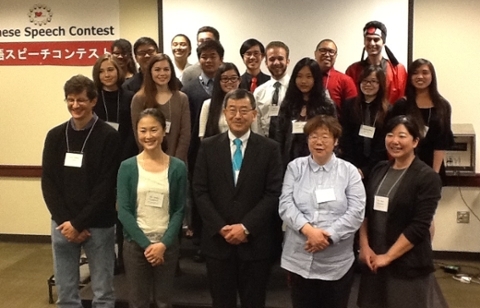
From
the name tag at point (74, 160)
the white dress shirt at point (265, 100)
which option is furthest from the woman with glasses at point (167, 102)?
the name tag at point (74, 160)

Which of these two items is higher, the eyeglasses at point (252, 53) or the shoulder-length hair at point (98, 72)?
the eyeglasses at point (252, 53)

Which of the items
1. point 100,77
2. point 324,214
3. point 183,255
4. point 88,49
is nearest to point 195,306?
point 183,255

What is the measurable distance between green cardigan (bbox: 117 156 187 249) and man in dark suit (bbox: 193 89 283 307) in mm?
102

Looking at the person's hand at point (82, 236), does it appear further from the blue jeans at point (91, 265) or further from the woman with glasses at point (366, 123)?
the woman with glasses at point (366, 123)

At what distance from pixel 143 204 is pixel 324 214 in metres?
0.94

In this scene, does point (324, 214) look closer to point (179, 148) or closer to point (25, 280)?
point (179, 148)

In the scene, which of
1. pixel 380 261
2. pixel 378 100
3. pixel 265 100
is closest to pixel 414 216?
pixel 380 261

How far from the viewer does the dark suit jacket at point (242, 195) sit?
2543mm

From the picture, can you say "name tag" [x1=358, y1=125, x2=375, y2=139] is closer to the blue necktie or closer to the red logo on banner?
the blue necktie

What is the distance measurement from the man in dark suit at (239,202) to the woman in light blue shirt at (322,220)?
14 centimetres

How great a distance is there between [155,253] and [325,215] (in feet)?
2.90

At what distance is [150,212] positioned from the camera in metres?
2.62

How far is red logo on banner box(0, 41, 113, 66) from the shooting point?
4.81 metres

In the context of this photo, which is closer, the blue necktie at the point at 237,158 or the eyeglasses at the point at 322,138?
the eyeglasses at the point at 322,138
